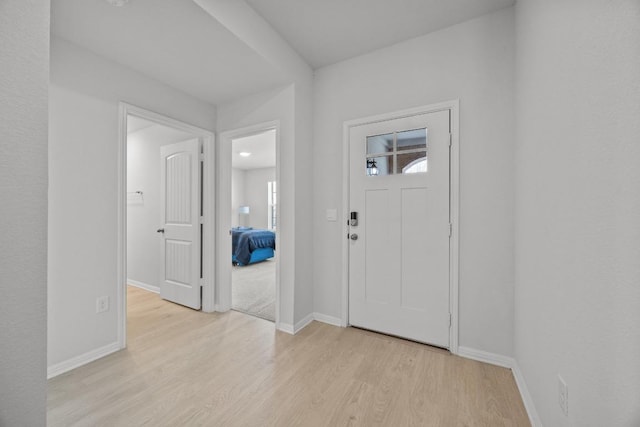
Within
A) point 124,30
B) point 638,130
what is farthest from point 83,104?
point 638,130

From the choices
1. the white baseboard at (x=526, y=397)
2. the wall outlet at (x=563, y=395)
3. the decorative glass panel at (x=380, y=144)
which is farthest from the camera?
the decorative glass panel at (x=380, y=144)

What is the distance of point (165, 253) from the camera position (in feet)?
10.5

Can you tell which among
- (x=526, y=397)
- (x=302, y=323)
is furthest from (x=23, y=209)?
(x=526, y=397)

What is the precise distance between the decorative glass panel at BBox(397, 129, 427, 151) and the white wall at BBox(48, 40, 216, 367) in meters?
2.37

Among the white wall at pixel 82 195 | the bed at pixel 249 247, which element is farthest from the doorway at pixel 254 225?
the white wall at pixel 82 195

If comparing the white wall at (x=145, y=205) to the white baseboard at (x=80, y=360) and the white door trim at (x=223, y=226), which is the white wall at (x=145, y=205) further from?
the white baseboard at (x=80, y=360)

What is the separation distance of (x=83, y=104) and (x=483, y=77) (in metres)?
3.01

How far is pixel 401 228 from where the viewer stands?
2.25 m

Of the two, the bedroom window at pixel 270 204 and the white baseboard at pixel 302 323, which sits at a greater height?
the bedroom window at pixel 270 204

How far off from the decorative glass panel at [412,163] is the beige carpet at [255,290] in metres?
1.98

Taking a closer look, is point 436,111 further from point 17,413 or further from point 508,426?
point 17,413

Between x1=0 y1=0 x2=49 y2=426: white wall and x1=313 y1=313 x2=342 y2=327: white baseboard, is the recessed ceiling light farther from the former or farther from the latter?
x1=313 y1=313 x2=342 y2=327: white baseboard

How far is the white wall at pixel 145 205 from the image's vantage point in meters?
3.48

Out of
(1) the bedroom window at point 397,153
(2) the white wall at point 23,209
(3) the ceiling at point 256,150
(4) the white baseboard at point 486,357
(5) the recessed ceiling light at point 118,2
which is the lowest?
(4) the white baseboard at point 486,357
